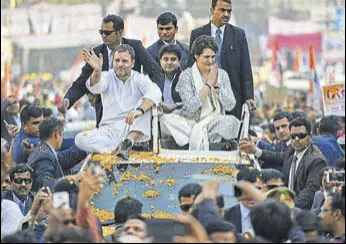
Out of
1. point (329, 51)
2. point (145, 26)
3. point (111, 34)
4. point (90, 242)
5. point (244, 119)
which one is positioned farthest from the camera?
point (329, 51)

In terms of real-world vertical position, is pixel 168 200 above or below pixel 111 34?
below

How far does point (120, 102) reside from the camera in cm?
1493

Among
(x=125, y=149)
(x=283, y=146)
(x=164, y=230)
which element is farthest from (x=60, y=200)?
(x=283, y=146)

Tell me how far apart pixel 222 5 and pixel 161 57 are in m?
0.81

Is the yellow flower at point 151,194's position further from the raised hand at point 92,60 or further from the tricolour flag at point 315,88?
the tricolour flag at point 315,88

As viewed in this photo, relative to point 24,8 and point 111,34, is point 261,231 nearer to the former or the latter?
point 111,34

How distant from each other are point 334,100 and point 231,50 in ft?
24.8

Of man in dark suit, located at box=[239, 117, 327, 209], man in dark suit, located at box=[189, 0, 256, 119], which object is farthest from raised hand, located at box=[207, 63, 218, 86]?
man in dark suit, located at box=[189, 0, 256, 119]

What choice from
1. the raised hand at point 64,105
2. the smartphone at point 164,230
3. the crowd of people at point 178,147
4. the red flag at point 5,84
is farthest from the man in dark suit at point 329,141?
the red flag at point 5,84

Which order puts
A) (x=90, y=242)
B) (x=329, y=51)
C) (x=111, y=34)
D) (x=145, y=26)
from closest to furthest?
(x=90, y=242), (x=111, y=34), (x=145, y=26), (x=329, y=51)

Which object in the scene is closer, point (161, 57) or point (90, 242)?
point (90, 242)

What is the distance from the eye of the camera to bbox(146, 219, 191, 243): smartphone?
10.7m

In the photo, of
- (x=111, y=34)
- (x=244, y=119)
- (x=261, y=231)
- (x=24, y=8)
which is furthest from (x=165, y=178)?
(x=24, y=8)

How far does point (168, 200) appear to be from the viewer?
1355 cm
